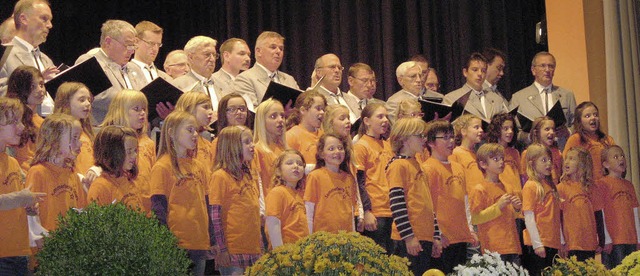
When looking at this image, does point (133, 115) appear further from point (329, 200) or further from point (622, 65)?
point (622, 65)

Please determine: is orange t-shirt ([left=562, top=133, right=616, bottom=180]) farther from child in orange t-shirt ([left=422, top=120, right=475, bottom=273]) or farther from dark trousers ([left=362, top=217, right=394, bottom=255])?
dark trousers ([left=362, top=217, right=394, bottom=255])

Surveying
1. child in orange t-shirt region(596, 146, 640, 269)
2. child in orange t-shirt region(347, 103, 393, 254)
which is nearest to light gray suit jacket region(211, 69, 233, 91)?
child in orange t-shirt region(347, 103, 393, 254)

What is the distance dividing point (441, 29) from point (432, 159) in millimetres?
3889

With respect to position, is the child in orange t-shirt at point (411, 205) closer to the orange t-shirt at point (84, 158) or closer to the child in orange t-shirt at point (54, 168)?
the orange t-shirt at point (84, 158)

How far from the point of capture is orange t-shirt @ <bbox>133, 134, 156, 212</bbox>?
16.0ft

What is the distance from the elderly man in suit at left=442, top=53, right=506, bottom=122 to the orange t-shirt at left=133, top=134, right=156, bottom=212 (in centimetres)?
287

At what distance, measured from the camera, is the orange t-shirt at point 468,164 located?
20.0ft

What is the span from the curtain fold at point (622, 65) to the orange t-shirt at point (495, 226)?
2874mm

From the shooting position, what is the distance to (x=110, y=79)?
19.1 feet

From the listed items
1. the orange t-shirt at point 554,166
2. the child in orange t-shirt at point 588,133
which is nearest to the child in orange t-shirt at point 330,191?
the orange t-shirt at point 554,166

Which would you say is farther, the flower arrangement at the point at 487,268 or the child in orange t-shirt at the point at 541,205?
the child in orange t-shirt at the point at 541,205

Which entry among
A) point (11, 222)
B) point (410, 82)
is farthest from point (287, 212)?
point (410, 82)

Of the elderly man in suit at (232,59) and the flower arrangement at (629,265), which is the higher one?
the elderly man in suit at (232,59)

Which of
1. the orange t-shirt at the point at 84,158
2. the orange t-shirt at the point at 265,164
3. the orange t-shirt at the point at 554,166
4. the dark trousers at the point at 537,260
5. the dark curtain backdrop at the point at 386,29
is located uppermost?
the dark curtain backdrop at the point at 386,29
